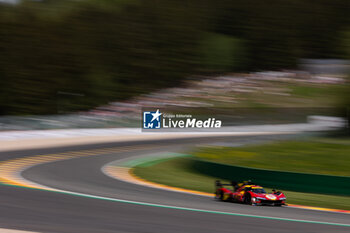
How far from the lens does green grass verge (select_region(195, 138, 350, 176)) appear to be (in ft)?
41.9

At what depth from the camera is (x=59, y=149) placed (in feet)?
75.4

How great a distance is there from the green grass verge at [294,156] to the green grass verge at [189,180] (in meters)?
0.68

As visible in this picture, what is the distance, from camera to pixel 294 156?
547 inches

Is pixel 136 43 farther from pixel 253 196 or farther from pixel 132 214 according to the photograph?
pixel 132 214

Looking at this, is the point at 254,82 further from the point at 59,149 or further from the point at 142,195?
the point at 142,195

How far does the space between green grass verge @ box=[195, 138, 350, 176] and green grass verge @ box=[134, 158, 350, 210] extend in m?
0.68

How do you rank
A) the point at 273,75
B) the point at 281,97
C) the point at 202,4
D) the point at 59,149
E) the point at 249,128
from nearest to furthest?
the point at 59,149 < the point at 249,128 < the point at 281,97 < the point at 273,75 < the point at 202,4

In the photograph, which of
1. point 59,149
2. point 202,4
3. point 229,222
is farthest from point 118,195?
point 202,4

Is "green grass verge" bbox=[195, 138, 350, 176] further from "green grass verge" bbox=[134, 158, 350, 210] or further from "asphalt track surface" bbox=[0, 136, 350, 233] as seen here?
"asphalt track surface" bbox=[0, 136, 350, 233]

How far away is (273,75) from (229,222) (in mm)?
47693

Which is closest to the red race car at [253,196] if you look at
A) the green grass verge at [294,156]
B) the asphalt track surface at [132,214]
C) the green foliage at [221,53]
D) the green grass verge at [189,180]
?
the asphalt track surface at [132,214]

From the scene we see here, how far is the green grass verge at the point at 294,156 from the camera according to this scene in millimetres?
12773

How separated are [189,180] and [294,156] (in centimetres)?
255

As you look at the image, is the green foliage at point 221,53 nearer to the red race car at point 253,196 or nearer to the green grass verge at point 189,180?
the green grass verge at point 189,180
